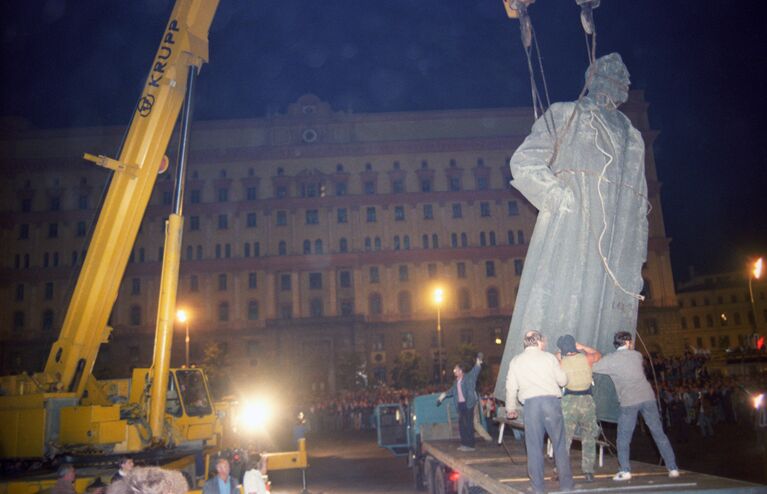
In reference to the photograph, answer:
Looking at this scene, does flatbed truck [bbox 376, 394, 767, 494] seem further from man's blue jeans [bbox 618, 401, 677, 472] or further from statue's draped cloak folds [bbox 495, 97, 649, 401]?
statue's draped cloak folds [bbox 495, 97, 649, 401]

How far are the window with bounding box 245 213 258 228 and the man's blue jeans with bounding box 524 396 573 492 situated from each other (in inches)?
2523

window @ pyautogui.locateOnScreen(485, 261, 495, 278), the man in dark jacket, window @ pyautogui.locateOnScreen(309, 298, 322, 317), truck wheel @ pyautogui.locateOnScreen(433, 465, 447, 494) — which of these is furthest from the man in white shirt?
window @ pyautogui.locateOnScreen(485, 261, 495, 278)

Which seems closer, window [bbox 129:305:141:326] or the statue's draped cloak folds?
the statue's draped cloak folds

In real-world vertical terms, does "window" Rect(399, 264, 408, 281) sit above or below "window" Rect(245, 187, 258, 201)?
below

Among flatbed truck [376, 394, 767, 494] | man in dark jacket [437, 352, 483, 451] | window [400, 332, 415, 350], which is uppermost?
window [400, 332, 415, 350]

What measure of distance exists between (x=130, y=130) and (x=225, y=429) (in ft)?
26.0

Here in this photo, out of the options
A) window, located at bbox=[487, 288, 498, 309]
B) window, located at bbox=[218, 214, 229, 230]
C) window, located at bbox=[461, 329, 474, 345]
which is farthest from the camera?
window, located at bbox=[218, 214, 229, 230]

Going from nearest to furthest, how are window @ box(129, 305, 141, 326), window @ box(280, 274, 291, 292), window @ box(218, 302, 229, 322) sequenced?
window @ box(129, 305, 141, 326), window @ box(218, 302, 229, 322), window @ box(280, 274, 291, 292)

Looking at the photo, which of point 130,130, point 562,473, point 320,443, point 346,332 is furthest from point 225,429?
point 346,332

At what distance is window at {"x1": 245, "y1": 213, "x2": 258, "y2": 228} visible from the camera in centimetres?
6825

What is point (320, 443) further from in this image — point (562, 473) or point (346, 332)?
point (346, 332)

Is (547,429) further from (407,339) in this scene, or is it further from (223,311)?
(223,311)

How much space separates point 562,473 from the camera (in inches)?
244

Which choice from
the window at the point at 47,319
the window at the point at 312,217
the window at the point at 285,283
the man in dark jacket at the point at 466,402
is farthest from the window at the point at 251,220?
the man in dark jacket at the point at 466,402
